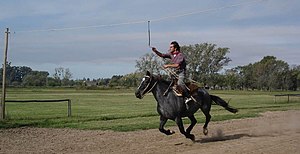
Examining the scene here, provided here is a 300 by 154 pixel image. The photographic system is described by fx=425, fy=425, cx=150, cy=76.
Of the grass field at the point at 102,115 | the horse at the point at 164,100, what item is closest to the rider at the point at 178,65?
the horse at the point at 164,100

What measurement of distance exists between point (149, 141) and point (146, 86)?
2.00 m

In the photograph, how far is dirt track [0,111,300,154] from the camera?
1195cm

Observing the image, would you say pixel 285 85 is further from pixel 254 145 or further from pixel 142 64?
pixel 254 145

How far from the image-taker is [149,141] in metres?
13.9

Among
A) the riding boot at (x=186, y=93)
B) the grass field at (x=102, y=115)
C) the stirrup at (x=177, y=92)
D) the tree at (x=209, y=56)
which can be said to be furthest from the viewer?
the tree at (x=209, y=56)

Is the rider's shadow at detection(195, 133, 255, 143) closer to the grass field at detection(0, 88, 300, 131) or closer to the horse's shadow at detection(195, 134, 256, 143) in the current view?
the horse's shadow at detection(195, 134, 256, 143)

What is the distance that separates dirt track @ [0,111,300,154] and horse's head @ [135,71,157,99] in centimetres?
158

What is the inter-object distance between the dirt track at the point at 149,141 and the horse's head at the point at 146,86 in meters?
1.58

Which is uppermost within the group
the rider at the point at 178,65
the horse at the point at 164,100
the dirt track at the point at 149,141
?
the rider at the point at 178,65

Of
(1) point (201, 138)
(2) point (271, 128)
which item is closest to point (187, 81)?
(1) point (201, 138)

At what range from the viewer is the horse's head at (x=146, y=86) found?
1304 cm

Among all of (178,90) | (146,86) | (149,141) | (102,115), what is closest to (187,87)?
(178,90)

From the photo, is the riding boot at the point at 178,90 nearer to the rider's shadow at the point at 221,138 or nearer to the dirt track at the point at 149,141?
the dirt track at the point at 149,141

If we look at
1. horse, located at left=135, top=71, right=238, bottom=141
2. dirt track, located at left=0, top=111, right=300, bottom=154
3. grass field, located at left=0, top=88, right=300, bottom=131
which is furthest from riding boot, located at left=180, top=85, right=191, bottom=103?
grass field, located at left=0, top=88, right=300, bottom=131
